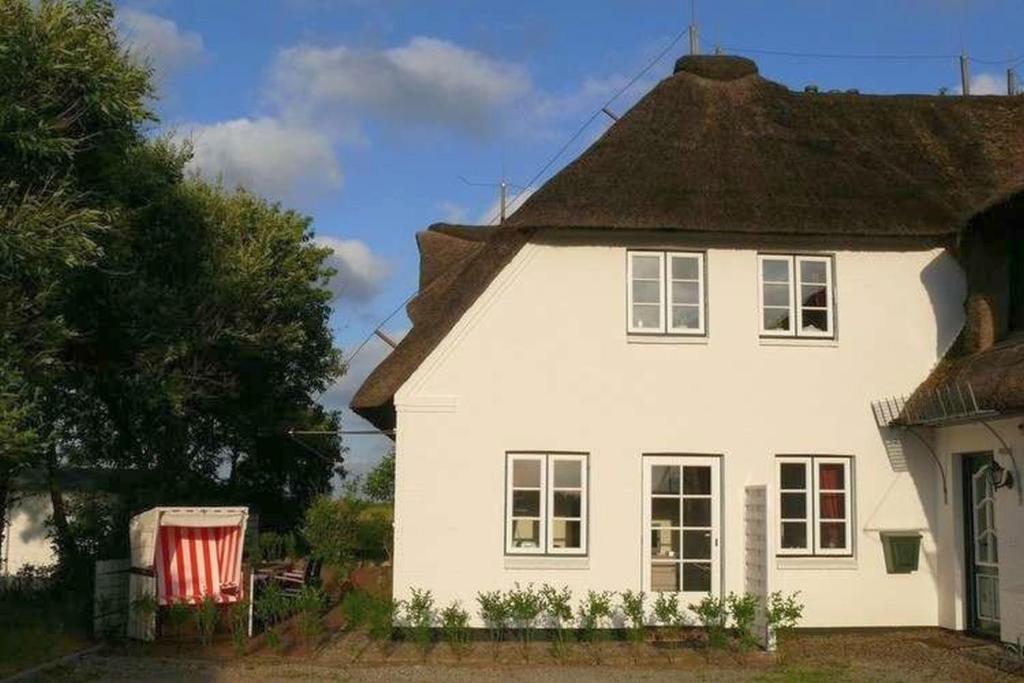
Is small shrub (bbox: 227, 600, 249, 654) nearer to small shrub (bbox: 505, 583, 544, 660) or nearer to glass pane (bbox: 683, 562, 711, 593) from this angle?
small shrub (bbox: 505, 583, 544, 660)

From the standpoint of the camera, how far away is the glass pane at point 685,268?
52.2 ft

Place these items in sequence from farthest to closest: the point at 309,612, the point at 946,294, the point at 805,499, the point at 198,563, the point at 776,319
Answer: the point at 946,294 → the point at 776,319 → the point at 805,499 → the point at 198,563 → the point at 309,612

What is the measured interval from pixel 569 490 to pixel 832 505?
357cm

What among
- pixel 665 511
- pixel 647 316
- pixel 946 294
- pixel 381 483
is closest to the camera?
pixel 665 511

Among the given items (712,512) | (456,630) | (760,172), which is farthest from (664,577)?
(760,172)

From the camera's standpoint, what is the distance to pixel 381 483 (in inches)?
1194

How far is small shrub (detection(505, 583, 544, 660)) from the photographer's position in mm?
14070

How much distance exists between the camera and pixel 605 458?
50.6 feet

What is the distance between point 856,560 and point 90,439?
14269mm

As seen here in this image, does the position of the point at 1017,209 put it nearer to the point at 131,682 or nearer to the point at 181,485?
the point at 131,682

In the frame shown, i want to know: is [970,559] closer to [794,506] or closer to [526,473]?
[794,506]

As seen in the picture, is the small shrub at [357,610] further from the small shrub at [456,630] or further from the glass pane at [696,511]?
the glass pane at [696,511]

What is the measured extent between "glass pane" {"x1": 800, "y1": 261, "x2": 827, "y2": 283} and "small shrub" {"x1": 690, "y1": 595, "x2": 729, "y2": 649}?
4.71 metres

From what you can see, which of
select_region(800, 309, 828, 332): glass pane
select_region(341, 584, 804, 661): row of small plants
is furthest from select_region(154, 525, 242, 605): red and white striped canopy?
select_region(800, 309, 828, 332): glass pane
